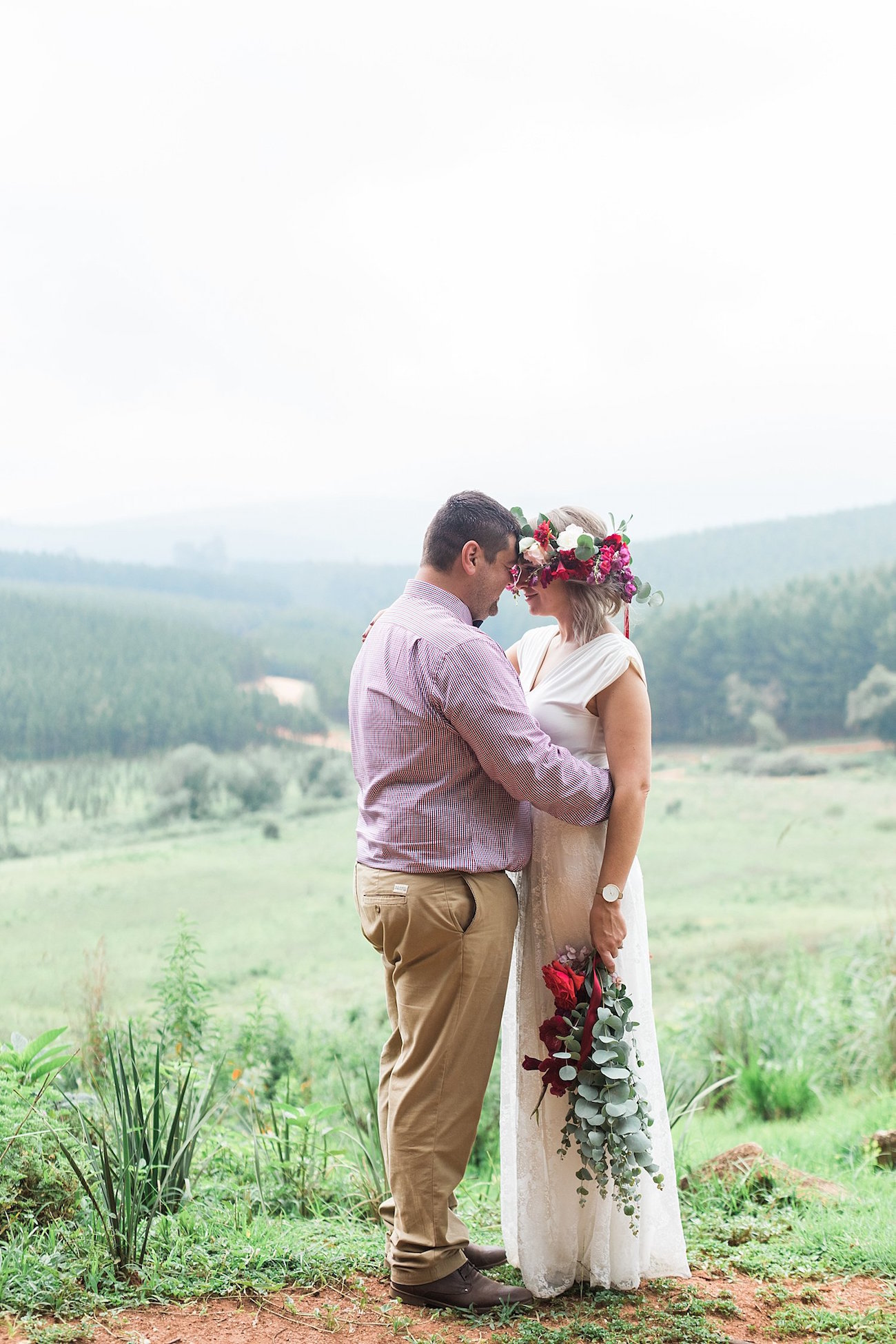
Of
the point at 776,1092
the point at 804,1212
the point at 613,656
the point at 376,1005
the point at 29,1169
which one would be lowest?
the point at 376,1005

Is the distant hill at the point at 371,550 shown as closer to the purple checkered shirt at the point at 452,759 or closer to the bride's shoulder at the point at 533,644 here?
the bride's shoulder at the point at 533,644

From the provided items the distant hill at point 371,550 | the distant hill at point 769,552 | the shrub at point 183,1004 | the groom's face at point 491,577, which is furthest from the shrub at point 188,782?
the groom's face at point 491,577

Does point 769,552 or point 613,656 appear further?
point 769,552

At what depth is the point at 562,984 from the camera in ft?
6.95

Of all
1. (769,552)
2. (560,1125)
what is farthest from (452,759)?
(769,552)

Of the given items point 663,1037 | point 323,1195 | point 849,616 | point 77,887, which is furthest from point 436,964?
point 849,616

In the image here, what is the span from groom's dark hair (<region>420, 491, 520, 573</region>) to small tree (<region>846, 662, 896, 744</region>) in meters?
6.64

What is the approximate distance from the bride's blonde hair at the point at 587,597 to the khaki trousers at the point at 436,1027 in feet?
1.98

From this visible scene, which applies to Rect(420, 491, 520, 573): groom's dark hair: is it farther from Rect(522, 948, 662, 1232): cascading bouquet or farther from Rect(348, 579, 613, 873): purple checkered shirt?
Rect(522, 948, 662, 1232): cascading bouquet

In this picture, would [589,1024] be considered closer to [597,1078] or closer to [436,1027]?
[597,1078]

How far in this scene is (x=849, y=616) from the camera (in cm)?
823

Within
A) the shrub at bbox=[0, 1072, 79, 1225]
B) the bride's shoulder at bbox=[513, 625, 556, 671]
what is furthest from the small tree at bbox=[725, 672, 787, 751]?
the shrub at bbox=[0, 1072, 79, 1225]

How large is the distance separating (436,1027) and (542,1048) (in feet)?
1.00

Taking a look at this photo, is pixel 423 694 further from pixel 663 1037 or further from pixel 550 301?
pixel 550 301
